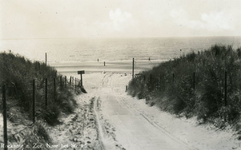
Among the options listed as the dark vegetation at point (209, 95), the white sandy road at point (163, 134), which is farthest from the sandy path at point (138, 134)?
the dark vegetation at point (209, 95)

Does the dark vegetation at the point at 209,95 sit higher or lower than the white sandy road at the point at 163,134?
higher

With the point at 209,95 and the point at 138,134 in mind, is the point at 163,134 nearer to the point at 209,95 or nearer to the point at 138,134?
the point at 138,134

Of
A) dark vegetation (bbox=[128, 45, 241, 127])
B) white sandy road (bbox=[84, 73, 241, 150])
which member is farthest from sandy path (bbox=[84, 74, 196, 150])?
dark vegetation (bbox=[128, 45, 241, 127])

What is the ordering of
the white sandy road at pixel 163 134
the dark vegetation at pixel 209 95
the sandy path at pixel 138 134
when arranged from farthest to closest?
the dark vegetation at pixel 209 95, the sandy path at pixel 138 134, the white sandy road at pixel 163 134

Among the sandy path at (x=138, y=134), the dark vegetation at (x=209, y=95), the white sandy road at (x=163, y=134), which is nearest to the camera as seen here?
the white sandy road at (x=163, y=134)

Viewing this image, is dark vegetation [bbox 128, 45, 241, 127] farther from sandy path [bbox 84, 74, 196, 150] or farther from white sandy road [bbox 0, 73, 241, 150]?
sandy path [bbox 84, 74, 196, 150]

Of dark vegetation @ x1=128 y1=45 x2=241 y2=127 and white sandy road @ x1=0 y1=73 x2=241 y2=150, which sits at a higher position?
dark vegetation @ x1=128 y1=45 x2=241 y2=127

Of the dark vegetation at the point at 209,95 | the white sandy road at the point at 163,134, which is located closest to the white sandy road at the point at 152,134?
the white sandy road at the point at 163,134

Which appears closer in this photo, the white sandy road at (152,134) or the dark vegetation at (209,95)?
the white sandy road at (152,134)

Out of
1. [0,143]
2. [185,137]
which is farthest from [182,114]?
[0,143]

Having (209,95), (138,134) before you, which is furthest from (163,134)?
(209,95)

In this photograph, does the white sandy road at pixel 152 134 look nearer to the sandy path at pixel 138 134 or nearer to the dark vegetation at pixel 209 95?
the sandy path at pixel 138 134

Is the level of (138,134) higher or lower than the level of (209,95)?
lower

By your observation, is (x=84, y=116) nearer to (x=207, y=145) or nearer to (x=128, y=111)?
(x=128, y=111)
